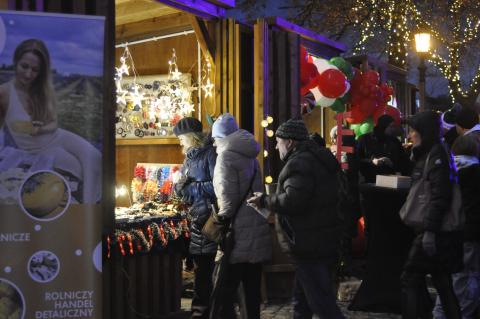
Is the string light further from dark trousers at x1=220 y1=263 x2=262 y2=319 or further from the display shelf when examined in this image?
dark trousers at x1=220 y1=263 x2=262 y2=319

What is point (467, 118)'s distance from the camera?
6.25 metres

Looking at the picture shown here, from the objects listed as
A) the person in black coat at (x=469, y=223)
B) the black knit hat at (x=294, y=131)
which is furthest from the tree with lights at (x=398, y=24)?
the black knit hat at (x=294, y=131)

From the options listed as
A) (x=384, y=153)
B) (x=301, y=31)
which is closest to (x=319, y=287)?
(x=384, y=153)

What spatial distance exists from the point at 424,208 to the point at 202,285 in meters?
1.99

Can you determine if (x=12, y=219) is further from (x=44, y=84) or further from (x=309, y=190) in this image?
(x=309, y=190)

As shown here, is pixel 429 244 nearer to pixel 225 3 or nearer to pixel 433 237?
pixel 433 237

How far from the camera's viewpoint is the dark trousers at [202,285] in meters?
5.17

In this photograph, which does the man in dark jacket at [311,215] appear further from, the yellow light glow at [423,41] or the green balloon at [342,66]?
the yellow light glow at [423,41]

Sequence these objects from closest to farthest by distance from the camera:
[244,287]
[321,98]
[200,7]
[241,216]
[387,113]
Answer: [241,216]
[244,287]
[200,7]
[321,98]
[387,113]

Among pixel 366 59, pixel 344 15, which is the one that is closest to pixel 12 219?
pixel 366 59

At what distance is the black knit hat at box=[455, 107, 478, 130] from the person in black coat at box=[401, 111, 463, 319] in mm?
1690

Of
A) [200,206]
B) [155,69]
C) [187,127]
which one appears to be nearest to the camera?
[200,206]

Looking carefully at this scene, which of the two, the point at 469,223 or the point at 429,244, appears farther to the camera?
the point at 469,223

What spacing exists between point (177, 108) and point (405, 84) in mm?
8424
